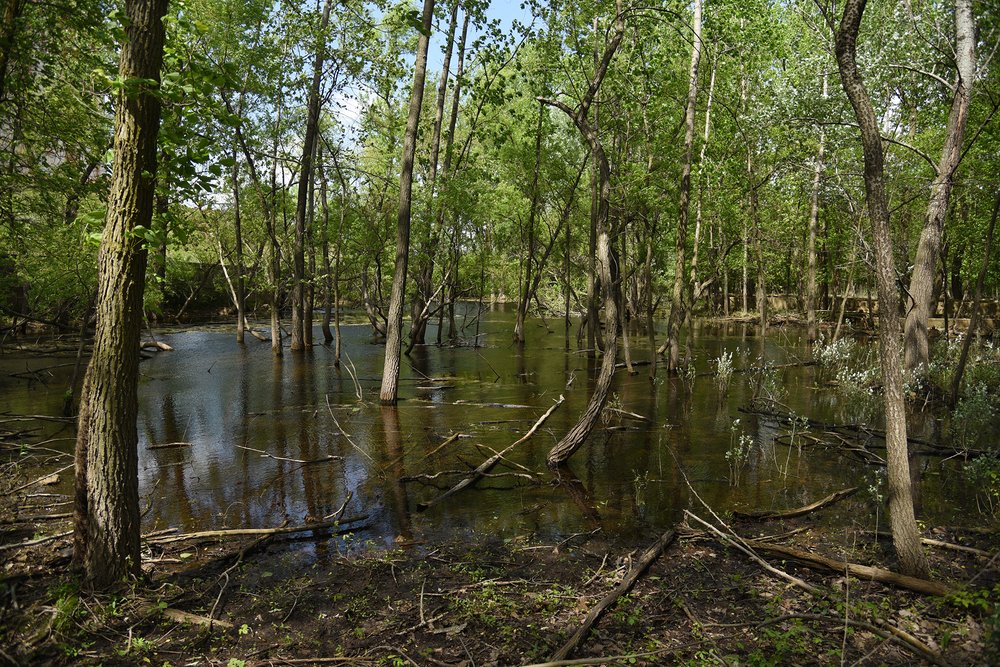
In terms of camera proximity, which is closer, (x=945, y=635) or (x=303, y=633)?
(x=945, y=635)

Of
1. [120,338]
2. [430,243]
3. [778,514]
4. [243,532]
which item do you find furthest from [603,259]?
[430,243]

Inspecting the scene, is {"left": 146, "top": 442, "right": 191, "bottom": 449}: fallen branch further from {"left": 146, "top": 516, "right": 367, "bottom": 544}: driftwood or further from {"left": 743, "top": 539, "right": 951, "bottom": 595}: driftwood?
{"left": 743, "top": 539, "right": 951, "bottom": 595}: driftwood

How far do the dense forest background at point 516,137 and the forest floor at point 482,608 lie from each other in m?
3.11

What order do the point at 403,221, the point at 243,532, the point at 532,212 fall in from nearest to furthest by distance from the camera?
the point at 243,532
the point at 403,221
the point at 532,212

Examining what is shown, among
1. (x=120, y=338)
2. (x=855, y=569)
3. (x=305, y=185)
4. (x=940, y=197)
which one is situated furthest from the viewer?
(x=305, y=185)

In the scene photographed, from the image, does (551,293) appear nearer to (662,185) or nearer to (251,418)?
(662,185)

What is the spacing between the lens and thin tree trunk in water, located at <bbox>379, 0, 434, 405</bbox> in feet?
46.4

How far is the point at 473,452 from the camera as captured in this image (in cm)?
1113

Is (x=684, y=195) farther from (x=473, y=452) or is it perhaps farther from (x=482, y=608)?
(x=482, y=608)

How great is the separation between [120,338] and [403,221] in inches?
393

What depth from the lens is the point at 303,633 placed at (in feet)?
16.2

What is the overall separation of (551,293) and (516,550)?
41510 mm

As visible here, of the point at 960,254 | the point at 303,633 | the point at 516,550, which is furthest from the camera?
the point at 960,254

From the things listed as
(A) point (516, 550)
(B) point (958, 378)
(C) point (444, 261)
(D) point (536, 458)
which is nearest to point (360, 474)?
(D) point (536, 458)
